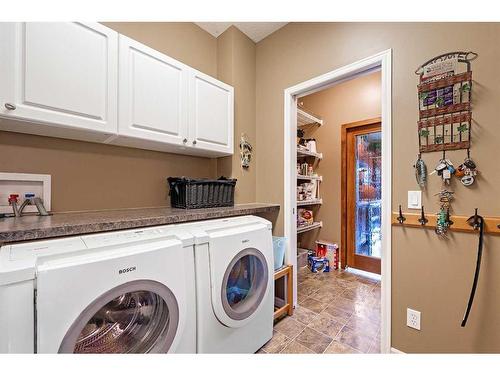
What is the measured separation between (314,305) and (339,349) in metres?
0.61

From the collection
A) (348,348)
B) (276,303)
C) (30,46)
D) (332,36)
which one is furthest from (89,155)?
(348,348)

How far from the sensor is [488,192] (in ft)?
3.74

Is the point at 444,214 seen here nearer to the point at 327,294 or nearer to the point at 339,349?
the point at 339,349

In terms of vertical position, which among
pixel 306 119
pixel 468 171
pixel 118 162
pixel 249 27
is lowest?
pixel 468 171

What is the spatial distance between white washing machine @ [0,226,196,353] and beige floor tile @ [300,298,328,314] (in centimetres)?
133

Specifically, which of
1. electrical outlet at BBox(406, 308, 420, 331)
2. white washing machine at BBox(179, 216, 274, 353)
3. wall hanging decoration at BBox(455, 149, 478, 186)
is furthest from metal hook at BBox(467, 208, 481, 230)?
white washing machine at BBox(179, 216, 274, 353)

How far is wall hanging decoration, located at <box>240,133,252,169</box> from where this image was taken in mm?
2197

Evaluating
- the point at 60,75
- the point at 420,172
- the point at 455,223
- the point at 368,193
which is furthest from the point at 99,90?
the point at 368,193

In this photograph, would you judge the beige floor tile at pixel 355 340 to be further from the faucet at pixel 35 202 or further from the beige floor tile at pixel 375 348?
the faucet at pixel 35 202

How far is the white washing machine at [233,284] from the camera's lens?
119 cm

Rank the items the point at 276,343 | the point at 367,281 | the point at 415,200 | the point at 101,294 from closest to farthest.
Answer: the point at 101,294, the point at 415,200, the point at 276,343, the point at 367,281

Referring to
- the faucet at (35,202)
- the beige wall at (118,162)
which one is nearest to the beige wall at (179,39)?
the beige wall at (118,162)

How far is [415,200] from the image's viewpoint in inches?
53.7

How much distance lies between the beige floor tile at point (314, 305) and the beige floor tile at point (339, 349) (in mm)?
446
